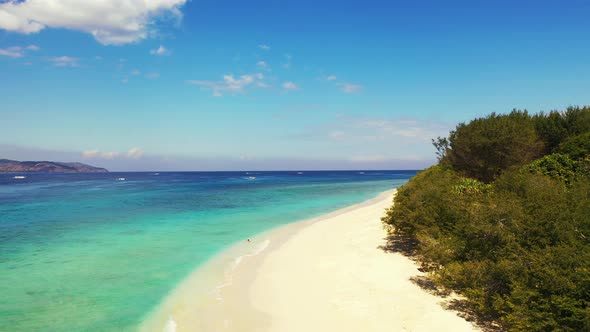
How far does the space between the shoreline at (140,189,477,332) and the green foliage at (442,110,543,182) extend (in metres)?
13.6

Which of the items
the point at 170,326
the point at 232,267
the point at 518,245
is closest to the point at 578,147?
the point at 518,245

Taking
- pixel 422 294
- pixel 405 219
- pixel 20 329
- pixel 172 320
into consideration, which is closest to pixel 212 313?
pixel 172 320

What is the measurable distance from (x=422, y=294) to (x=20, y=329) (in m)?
12.8

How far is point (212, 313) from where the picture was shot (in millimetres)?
10453

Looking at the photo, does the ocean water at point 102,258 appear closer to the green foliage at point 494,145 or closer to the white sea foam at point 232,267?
the white sea foam at point 232,267

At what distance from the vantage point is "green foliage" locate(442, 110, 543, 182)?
2456 cm

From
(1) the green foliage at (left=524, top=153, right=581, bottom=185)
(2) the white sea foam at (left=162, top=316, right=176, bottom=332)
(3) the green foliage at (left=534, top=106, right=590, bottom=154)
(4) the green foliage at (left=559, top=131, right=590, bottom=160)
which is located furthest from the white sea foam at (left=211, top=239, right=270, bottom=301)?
(3) the green foliage at (left=534, top=106, right=590, bottom=154)

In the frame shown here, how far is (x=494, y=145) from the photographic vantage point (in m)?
25.5

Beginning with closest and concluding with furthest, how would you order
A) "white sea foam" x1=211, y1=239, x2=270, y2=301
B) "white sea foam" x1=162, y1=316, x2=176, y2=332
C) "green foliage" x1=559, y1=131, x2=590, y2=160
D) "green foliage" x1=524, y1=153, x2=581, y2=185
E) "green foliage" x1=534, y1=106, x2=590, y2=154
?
"white sea foam" x1=162, y1=316, x2=176, y2=332 < "white sea foam" x1=211, y1=239, x2=270, y2=301 < "green foliage" x1=524, y1=153, x2=581, y2=185 < "green foliage" x1=559, y1=131, x2=590, y2=160 < "green foliage" x1=534, y1=106, x2=590, y2=154

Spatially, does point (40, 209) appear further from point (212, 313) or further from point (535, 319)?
point (535, 319)

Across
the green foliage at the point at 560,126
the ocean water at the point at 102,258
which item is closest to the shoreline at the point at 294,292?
the ocean water at the point at 102,258

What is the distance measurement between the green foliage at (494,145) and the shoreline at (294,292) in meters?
13.6

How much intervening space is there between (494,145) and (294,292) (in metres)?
21.9

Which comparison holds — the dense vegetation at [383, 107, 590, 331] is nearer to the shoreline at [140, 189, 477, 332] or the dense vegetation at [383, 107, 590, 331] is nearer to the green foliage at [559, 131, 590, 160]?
the green foliage at [559, 131, 590, 160]
